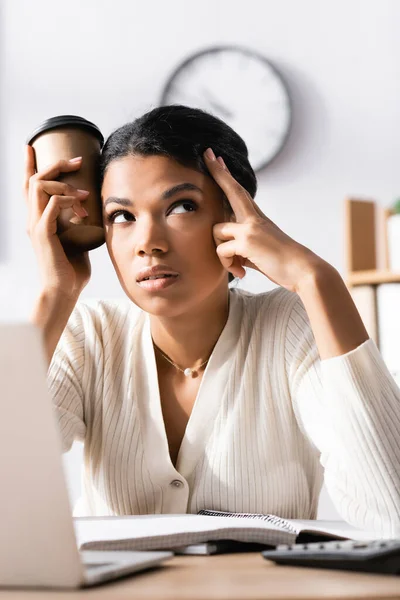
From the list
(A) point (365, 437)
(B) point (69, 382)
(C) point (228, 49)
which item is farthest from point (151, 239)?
(C) point (228, 49)

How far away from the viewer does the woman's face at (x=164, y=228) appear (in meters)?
1.28

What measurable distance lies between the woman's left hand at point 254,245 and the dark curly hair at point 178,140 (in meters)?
0.04

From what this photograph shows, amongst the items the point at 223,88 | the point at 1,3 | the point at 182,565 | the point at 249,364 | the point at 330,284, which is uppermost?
the point at 1,3

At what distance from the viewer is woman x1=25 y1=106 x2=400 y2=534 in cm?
127

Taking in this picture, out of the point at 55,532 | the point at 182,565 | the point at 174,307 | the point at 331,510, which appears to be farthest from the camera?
the point at 331,510

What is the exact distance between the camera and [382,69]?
3.03m

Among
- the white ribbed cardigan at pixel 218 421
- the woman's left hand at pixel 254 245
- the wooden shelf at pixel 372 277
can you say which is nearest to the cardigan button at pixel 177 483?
the white ribbed cardigan at pixel 218 421

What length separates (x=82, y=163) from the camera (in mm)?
1403

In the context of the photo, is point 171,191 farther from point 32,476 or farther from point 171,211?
point 32,476

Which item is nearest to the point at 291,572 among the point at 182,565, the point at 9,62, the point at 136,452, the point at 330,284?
the point at 182,565

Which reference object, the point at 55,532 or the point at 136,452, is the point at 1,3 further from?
the point at 55,532

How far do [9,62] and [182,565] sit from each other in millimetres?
2719

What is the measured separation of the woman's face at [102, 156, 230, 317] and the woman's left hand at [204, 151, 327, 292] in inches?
1.2

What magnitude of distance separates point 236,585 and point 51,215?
91 centimetres
